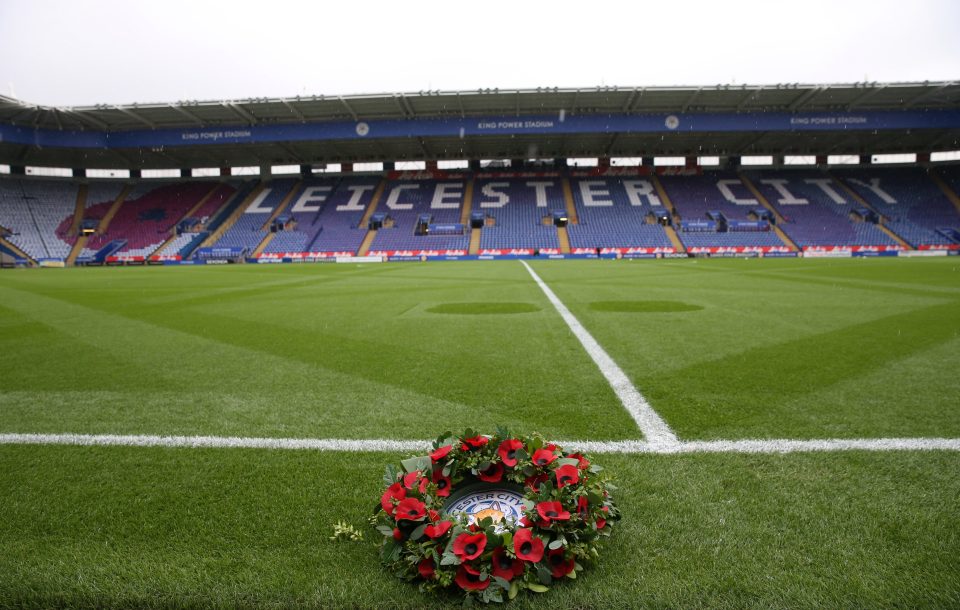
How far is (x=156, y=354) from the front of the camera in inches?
232

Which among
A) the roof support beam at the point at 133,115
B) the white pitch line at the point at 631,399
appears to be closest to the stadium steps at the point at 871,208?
the white pitch line at the point at 631,399

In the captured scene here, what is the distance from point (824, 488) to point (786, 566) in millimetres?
784

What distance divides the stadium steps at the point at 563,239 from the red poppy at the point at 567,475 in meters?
36.6

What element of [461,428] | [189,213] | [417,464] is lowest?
[461,428]

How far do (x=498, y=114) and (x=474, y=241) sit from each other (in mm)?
9674

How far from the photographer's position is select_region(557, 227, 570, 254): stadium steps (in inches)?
1502

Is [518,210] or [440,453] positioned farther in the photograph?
[518,210]

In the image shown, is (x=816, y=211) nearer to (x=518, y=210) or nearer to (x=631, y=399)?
(x=518, y=210)

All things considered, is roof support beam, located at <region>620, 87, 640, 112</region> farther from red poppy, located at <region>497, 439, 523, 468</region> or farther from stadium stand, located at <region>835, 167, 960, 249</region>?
red poppy, located at <region>497, 439, 523, 468</region>

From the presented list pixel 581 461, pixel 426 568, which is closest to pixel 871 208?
pixel 581 461

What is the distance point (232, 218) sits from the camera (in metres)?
43.8

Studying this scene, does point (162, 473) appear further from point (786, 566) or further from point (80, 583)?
point (786, 566)

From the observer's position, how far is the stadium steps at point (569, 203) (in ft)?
136

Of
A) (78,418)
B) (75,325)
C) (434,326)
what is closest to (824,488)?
(78,418)
